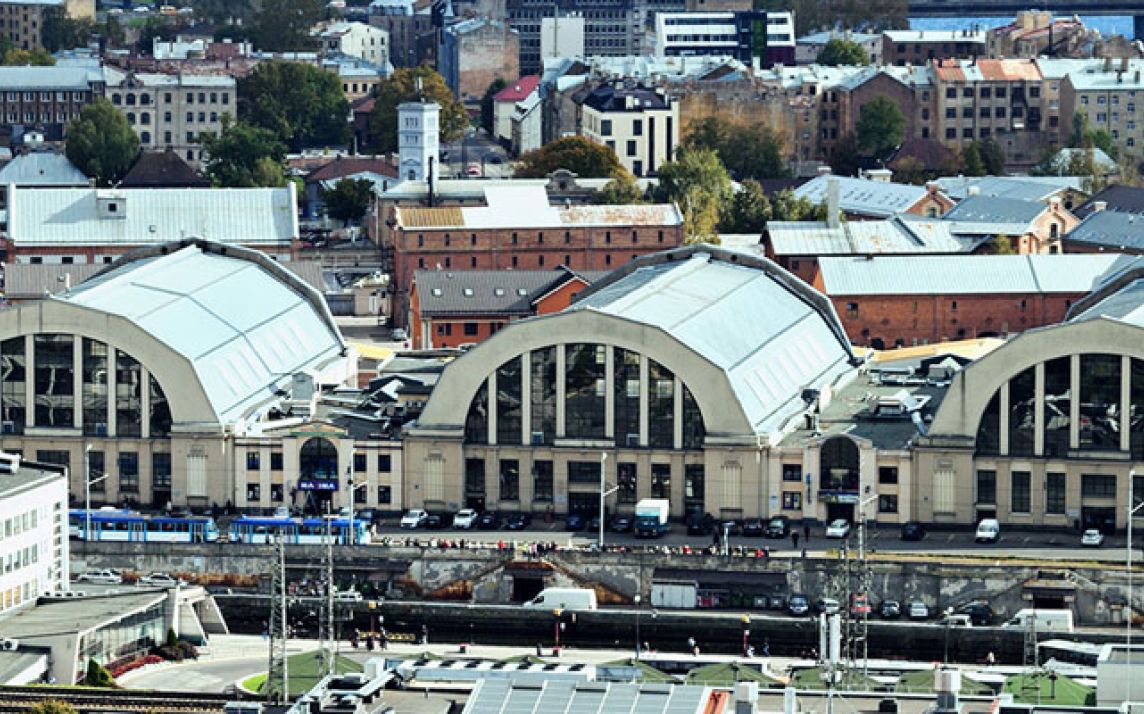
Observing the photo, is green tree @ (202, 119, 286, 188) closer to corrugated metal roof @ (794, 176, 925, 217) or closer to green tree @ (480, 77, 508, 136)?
corrugated metal roof @ (794, 176, 925, 217)

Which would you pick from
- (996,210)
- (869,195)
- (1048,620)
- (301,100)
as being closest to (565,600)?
(1048,620)

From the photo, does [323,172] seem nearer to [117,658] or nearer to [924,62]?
[924,62]

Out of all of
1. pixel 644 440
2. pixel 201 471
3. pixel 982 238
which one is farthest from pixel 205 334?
pixel 982 238

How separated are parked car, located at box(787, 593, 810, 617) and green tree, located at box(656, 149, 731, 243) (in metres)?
51.2

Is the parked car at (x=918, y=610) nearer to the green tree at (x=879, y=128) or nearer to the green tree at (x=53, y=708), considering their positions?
the green tree at (x=53, y=708)

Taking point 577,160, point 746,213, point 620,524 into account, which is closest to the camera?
point 620,524

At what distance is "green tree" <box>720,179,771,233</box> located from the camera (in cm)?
13812

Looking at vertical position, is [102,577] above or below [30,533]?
below

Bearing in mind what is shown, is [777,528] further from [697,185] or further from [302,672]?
[697,185]

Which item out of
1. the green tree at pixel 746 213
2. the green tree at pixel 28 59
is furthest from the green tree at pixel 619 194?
the green tree at pixel 28 59

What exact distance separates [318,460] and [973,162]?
68.3 m

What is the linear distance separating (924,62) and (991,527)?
103439 mm

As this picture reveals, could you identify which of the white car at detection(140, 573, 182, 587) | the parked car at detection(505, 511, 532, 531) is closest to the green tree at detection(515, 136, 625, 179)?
the parked car at detection(505, 511, 532, 531)

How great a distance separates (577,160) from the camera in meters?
150
